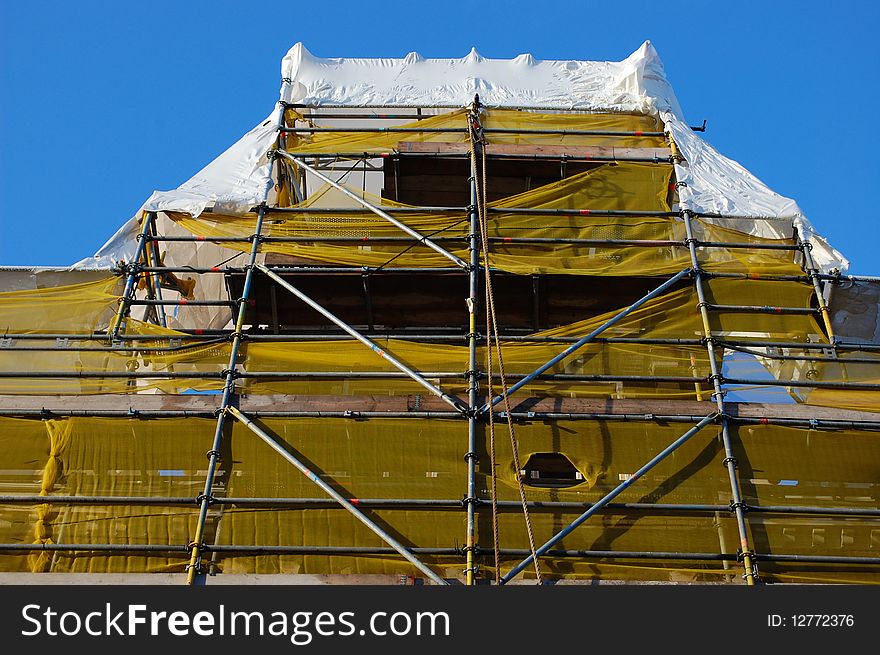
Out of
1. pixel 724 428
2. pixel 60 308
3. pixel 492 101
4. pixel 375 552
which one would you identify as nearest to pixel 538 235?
pixel 724 428

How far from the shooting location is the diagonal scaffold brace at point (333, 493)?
875cm

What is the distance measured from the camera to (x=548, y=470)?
34.2 feet

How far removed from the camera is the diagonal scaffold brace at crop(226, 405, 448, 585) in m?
8.75

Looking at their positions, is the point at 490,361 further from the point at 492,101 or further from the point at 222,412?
the point at 492,101

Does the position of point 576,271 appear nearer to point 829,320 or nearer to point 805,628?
point 829,320

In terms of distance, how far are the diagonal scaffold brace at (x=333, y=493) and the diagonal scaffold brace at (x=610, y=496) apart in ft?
2.15

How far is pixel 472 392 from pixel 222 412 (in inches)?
89.5

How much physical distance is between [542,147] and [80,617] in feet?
28.0

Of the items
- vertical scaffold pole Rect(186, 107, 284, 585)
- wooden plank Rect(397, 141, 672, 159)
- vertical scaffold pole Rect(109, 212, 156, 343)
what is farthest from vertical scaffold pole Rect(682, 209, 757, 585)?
vertical scaffold pole Rect(109, 212, 156, 343)

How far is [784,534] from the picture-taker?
9.19m

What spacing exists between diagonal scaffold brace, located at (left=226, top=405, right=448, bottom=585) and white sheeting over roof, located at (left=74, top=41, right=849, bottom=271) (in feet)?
11.1

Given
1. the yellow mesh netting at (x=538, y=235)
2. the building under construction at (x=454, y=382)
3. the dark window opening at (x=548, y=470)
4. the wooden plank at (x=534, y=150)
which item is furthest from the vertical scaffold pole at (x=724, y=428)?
the wooden plank at (x=534, y=150)

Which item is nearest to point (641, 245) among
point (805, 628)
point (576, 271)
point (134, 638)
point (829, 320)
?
point (576, 271)

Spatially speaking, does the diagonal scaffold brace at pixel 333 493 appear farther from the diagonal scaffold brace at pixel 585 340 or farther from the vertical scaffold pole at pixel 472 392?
the diagonal scaffold brace at pixel 585 340
